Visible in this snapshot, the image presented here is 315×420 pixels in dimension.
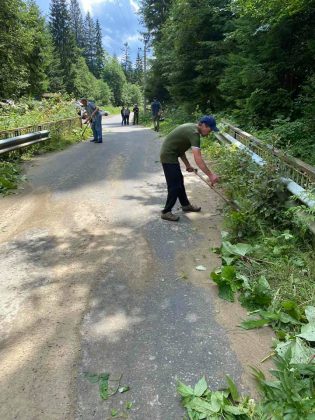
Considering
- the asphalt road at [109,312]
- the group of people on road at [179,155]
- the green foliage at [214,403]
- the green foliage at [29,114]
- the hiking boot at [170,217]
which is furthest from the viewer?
the green foliage at [29,114]

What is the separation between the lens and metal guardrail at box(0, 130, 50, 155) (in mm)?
9664

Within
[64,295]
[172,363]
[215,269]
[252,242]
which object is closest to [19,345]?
[64,295]

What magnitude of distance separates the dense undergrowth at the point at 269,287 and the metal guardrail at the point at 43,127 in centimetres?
709

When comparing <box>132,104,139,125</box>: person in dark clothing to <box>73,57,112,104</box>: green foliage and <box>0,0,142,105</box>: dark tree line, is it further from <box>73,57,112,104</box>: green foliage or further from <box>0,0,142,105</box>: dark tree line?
<box>73,57,112,104</box>: green foliage

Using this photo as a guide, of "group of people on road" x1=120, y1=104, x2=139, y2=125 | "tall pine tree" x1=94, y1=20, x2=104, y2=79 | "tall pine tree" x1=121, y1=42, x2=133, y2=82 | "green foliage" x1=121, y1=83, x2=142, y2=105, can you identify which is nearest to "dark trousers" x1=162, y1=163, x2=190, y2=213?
"group of people on road" x1=120, y1=104, x2=139, y2=125

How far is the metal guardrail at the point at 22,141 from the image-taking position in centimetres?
966

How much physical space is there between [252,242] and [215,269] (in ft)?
2.56

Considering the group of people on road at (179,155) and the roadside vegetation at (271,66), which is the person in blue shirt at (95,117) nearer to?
the roadside vegetation at (271,66)

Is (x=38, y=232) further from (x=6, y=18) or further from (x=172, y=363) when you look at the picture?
(x=6, y=18)

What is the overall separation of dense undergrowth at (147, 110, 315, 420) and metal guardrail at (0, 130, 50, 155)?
610cm

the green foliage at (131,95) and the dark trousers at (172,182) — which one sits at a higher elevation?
the dark trousers at (172,182)

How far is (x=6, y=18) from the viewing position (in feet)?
62.3

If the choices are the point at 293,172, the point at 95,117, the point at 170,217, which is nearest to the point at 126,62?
the point at 95,117

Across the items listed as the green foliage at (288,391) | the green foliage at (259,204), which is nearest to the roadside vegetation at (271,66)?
the green foliage at (259,204)
